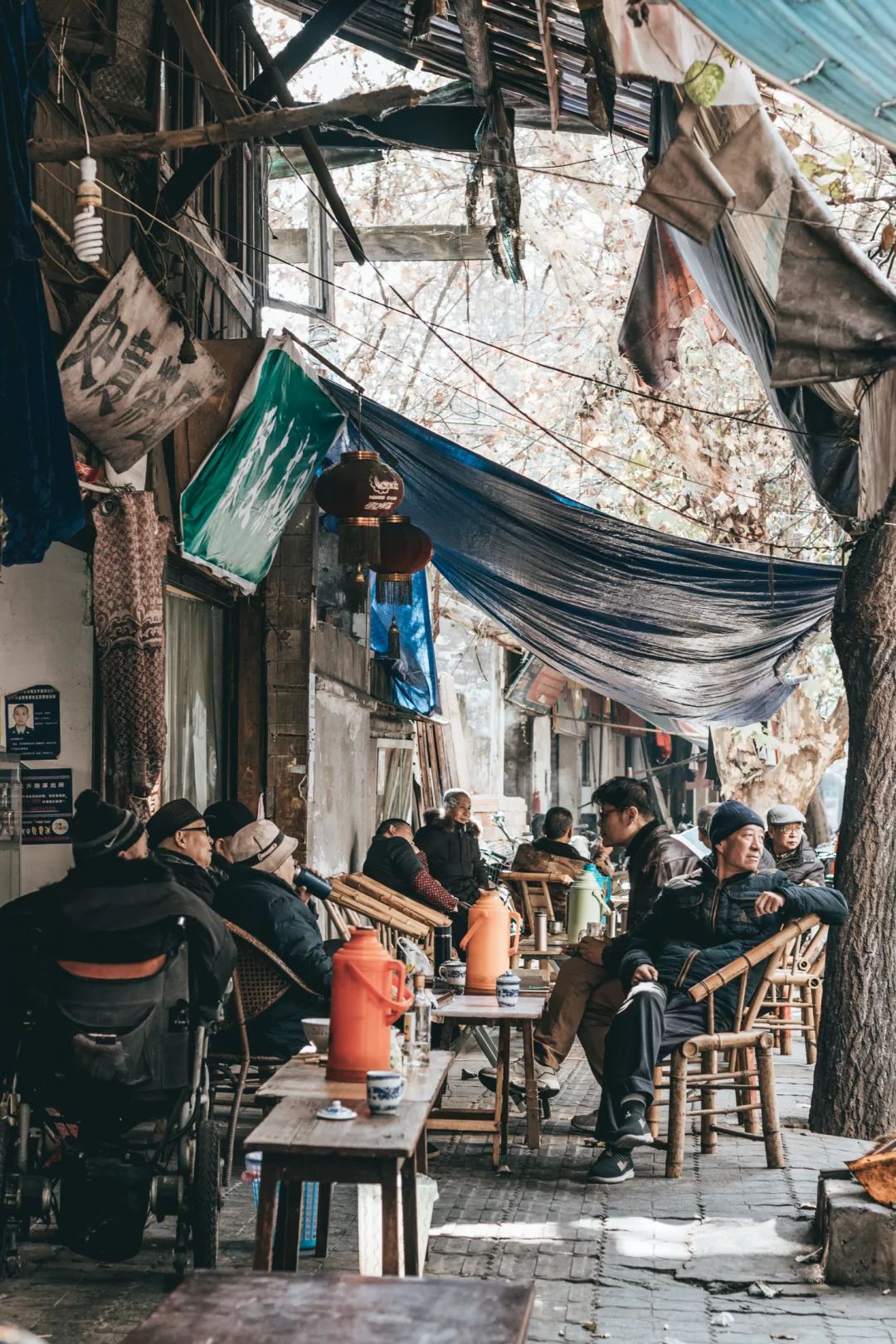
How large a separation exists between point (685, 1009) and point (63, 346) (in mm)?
4042

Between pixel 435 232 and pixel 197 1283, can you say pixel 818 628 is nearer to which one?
pixel 435 232

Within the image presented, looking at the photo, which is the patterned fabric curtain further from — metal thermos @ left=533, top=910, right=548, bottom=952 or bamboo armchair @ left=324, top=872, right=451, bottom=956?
metal thermos @ left=533, top=910, right=548, bottom=952

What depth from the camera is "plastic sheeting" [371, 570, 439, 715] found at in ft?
45.8

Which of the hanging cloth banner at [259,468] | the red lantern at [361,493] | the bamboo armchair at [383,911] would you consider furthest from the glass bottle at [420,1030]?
the bamboo armchair at [383,911]

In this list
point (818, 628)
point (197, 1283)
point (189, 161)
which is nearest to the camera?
point (197, 1283)

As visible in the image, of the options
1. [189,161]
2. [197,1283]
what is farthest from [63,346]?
[197,1283]

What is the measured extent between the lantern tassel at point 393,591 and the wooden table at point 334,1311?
6945 mm

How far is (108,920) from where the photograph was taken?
14.7ft

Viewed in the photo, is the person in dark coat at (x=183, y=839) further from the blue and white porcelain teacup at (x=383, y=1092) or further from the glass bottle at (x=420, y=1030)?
the blue and white porcelain teacup at (x=383, y=1092)

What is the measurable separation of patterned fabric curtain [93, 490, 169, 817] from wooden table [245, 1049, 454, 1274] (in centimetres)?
264

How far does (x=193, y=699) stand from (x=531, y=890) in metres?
4.31

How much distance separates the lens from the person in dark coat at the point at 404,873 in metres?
11.0

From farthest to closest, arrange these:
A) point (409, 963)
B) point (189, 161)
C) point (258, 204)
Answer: point (258, 204) < point (189, 161) < point (409, 963)

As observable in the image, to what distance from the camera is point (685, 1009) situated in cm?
648
